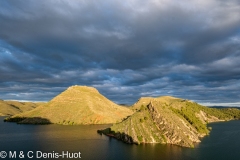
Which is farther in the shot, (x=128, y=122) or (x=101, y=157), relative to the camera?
(x=128, y=122)

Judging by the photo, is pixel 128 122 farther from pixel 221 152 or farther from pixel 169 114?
pixel 221 152

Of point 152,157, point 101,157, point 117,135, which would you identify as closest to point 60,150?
point 101,157

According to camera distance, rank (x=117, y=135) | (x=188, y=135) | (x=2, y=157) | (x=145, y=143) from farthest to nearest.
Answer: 1. (x=117, y=135)
2. (x=188, y=135)
3. (x=145, y=143)
4. (x=2, y=157)

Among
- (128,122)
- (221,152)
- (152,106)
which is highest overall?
(152,106)

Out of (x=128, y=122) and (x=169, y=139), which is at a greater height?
(x=128, y=122)

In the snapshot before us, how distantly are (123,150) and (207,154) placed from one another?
4220 cm

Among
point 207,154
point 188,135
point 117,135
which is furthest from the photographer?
point 117,135

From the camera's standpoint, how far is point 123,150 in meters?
122
